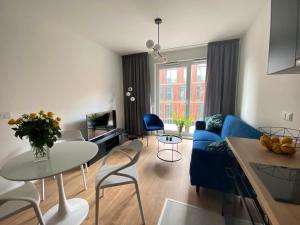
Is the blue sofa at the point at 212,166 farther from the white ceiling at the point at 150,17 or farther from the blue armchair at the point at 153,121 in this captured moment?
the blue armchair at the point at 153,121

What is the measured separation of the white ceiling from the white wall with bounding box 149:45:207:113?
1.55 feet

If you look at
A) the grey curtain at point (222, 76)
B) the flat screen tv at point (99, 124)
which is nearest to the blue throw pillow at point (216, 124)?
the grey curtain at point (222, 76)

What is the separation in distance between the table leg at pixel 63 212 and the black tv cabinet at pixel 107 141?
1107 millimetres

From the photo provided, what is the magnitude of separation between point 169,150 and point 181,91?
5.77 ft

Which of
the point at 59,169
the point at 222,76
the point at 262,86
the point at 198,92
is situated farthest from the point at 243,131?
the point at 198,92

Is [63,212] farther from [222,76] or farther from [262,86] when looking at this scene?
[222,76]

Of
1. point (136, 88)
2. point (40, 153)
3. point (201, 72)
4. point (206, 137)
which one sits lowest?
point (206, 137)

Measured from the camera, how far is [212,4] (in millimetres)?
1946

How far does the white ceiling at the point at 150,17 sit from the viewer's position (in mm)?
1920

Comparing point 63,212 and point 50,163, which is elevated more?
point 50,163

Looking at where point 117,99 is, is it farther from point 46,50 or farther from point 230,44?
point 230,44

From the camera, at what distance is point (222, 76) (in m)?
3.34

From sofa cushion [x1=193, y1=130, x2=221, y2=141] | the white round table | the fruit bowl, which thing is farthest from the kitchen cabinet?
the white round table

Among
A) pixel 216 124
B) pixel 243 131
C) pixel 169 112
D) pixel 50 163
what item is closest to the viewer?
pixel 50 163
